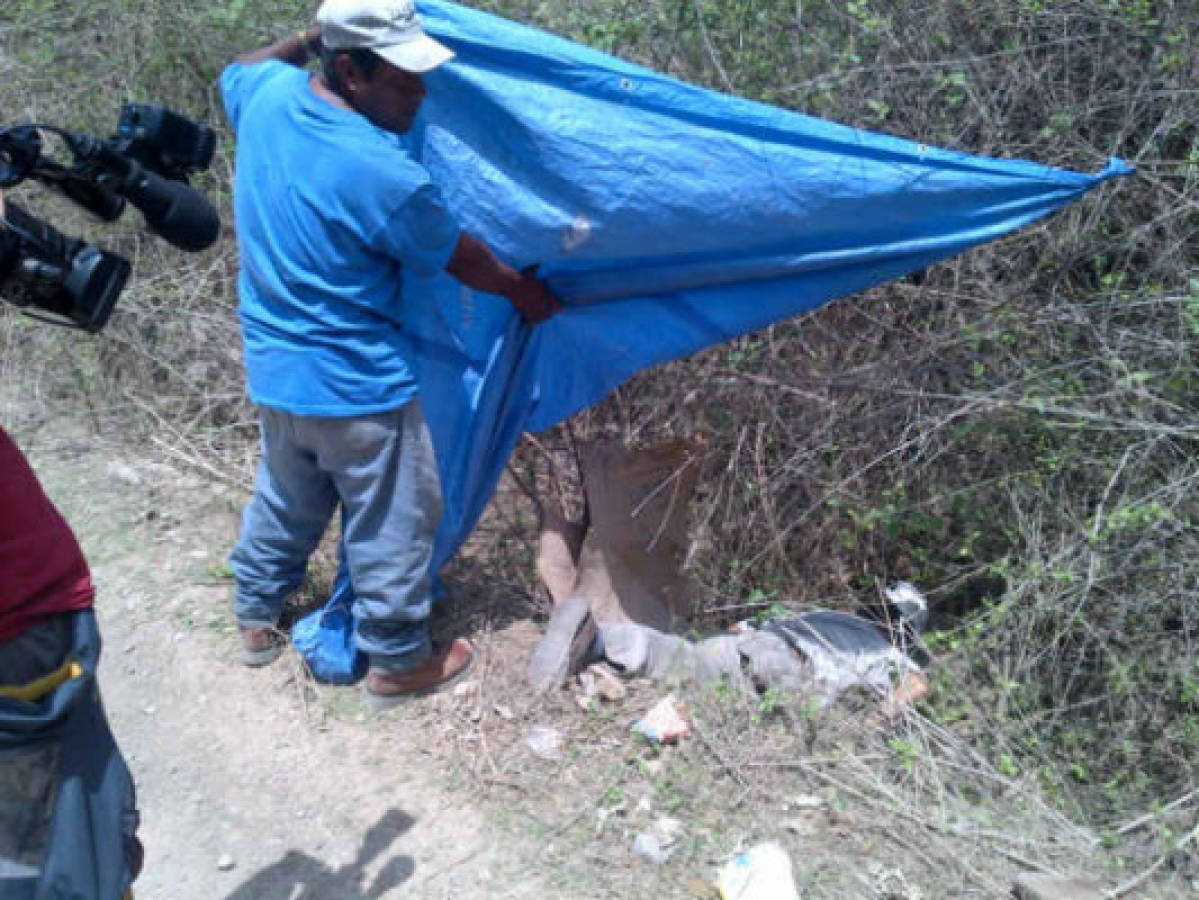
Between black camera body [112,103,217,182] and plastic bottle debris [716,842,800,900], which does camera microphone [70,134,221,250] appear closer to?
black camera body [112,103,217,182]

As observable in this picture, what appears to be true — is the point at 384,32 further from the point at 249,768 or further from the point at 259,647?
the point at 249,768

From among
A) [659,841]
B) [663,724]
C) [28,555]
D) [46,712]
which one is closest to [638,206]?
[663,724]

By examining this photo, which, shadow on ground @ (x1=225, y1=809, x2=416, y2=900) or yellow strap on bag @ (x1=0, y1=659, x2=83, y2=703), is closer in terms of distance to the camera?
yellow strap on bag @ (x1=0, y1=659, x2=83, y2=703)

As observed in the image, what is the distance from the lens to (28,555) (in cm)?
181

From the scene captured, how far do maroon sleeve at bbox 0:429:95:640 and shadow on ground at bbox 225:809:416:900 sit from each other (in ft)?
4.09

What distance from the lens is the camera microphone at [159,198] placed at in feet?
6.69

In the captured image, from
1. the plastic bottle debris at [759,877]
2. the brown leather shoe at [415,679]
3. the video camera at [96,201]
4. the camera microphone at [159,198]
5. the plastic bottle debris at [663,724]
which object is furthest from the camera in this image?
the brown leather shoe at [415,679]

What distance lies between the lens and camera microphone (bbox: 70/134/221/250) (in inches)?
80.3

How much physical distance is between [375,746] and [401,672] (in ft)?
0.73

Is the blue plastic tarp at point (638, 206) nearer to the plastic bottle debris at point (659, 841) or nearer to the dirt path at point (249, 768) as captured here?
the dirt path at point (249, 768)

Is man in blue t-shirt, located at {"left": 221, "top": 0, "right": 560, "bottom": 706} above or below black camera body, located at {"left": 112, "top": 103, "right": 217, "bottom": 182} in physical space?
below

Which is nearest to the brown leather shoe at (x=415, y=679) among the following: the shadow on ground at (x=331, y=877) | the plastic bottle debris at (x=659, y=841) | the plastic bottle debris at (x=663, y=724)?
the shadow on ground at (x=331, y=877)

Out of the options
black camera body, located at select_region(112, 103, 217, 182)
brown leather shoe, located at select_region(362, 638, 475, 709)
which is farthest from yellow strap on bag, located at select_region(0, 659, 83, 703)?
brown leather shoe, located at select_region(362, 638, 475, 709)

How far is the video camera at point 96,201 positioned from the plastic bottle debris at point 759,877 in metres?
1.88
